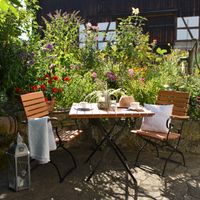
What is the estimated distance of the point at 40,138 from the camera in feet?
11.6

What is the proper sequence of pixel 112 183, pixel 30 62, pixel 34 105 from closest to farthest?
pixel 112 183 < pixel 34 105 < pixel 30 62

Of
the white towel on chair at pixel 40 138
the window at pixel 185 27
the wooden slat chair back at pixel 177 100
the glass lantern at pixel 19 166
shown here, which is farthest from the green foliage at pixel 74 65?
the window at pixel 185 27

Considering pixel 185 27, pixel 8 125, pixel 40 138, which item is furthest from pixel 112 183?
pixel 185 27

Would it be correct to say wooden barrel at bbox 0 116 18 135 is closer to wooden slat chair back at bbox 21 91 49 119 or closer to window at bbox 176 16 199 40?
wooden slat chair back at bbox 21 91 49 119

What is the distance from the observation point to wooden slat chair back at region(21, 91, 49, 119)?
395cm

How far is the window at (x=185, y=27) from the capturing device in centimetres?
1542

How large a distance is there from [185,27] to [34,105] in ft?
42.3

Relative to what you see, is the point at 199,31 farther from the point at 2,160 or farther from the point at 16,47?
the point at 2,160

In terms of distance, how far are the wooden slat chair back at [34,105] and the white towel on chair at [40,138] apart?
1.33ft

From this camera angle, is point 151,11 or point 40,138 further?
point 151,11

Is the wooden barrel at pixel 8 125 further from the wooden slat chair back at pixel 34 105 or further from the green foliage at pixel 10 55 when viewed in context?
the green foliage at pixel 10 55

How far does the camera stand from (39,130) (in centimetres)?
354

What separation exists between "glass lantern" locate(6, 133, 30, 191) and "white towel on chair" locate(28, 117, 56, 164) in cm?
10

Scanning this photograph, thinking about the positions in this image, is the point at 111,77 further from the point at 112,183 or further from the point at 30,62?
the point at 112,183
